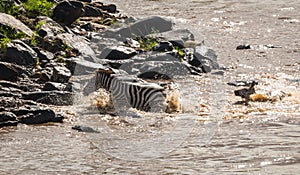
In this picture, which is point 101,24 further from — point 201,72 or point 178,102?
point 178,102

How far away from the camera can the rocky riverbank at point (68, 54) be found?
12.1m

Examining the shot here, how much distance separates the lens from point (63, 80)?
13.3m

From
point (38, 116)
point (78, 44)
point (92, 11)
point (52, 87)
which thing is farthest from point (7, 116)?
point (92, 11)

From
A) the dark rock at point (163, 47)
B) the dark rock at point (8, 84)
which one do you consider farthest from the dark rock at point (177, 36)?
the dark rock at point (8, 84)

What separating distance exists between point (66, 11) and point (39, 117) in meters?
7.52

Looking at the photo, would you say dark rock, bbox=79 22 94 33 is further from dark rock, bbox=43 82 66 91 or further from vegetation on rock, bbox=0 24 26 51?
dark rock, bbox=43 82 66 91

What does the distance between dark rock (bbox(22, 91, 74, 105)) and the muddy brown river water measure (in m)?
0.29

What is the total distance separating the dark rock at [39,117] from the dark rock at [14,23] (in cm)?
490

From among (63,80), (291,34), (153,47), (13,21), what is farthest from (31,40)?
(291,34)

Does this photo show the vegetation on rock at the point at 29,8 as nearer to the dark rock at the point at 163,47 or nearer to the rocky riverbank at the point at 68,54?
the rocky riverbank at the point at 68,54

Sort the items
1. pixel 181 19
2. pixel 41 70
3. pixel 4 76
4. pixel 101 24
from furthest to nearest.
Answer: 1. pixel 181 19
2. pixel 101 24
3. pixel 41 70
4. pixel 4 76

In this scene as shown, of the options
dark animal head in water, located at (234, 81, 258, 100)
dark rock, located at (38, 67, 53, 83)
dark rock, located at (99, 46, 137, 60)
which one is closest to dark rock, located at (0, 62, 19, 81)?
dark rock, located at (38, 67, 53, 83)

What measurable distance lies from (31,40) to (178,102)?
180 inches

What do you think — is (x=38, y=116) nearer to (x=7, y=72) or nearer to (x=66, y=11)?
(x=7, y=72)
